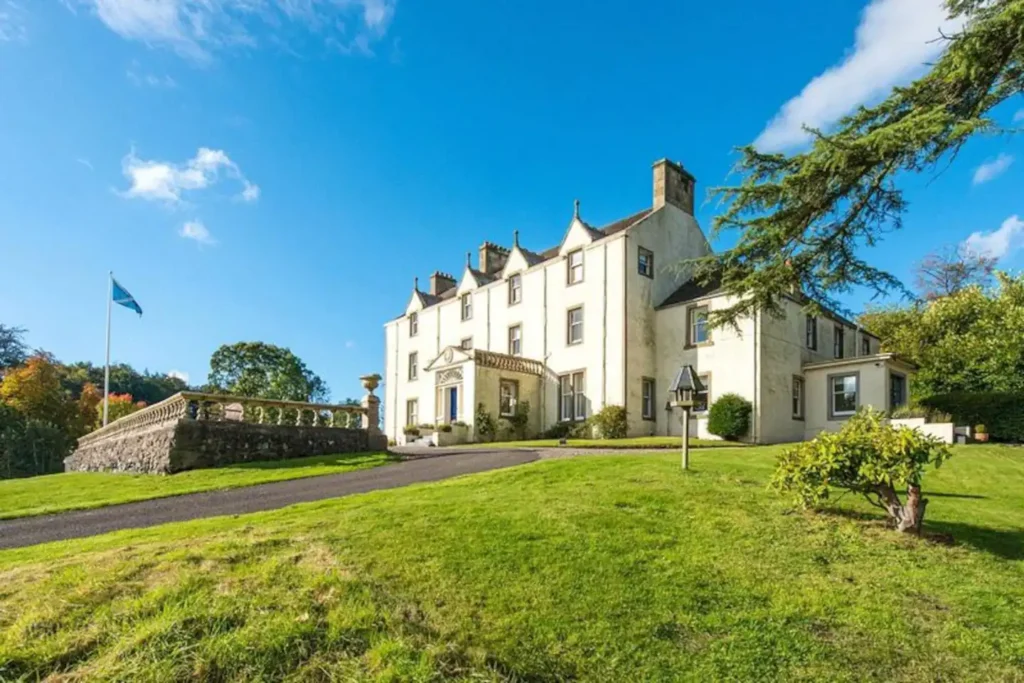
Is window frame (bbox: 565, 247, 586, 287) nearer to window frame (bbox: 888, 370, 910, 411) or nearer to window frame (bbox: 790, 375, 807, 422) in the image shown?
window frame (bbox: 790, 375, 807, 422)

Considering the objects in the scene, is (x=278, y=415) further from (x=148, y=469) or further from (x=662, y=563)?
(x=662, y=563)

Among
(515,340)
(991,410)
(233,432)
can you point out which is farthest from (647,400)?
(233,432)

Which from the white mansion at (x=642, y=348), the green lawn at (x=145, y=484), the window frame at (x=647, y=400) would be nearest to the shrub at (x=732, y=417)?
the white mansion at (x=642, y=348)

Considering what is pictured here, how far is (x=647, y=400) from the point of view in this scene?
26797 millimetres

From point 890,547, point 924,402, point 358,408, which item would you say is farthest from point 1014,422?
point 358,408

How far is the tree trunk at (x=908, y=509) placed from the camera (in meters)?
7.43

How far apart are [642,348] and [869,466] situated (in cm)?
1949

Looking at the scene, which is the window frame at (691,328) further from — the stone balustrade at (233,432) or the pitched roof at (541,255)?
the stone balustrade at (233,432)

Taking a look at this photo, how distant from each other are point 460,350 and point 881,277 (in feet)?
67.3

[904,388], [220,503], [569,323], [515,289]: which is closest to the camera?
[220,503]

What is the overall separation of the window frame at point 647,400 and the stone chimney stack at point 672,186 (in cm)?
783

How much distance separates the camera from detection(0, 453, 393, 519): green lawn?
476 inches

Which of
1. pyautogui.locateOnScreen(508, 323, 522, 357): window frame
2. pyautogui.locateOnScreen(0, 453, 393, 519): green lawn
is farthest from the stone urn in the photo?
pyautogui.locateOnScreen(508, 323, 522, 357): window frame

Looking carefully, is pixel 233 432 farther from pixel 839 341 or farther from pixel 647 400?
pixel 839 341
